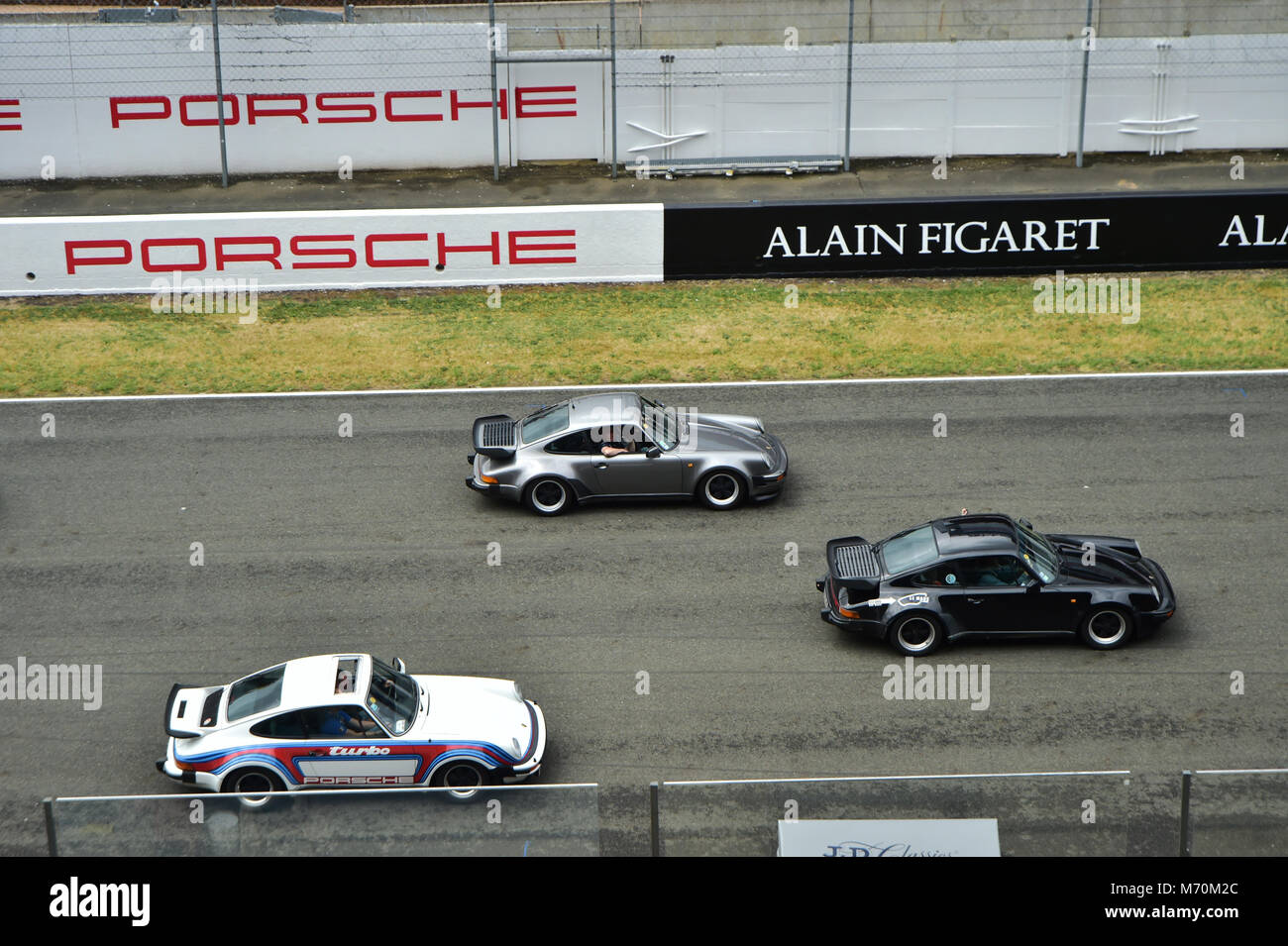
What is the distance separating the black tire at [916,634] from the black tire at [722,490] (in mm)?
3314

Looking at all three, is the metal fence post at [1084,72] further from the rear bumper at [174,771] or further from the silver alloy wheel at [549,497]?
the rear bumper at [174,771]

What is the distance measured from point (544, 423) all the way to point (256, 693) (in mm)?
5729

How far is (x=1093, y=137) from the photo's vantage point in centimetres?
2838

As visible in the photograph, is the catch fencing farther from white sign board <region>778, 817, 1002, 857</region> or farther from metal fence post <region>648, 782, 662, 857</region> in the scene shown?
white sign board <region>778, 817, 1002, 857</region>

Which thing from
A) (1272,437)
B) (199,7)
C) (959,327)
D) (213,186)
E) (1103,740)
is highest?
(199,7)

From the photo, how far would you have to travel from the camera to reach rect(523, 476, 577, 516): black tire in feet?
50.7

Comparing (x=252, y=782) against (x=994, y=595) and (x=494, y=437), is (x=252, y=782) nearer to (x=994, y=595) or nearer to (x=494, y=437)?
(x=494, y=437)

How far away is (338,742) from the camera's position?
34.9 ft

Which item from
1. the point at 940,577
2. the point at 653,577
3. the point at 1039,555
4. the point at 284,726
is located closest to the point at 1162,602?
the point at 1039,555

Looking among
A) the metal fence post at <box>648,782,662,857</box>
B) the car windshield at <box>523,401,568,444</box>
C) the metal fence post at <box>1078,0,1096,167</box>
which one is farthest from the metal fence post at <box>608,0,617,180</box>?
the metal fence post at <box>648,782,662,857</box>
